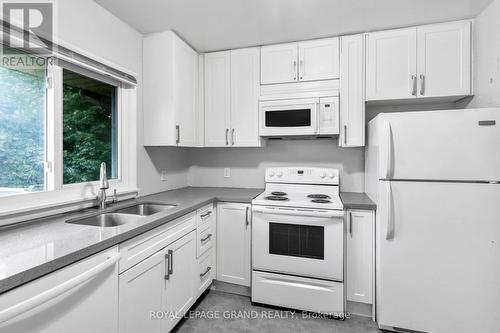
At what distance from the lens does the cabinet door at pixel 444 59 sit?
6.85ft

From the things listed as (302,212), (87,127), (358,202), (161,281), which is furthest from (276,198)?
(87,127)

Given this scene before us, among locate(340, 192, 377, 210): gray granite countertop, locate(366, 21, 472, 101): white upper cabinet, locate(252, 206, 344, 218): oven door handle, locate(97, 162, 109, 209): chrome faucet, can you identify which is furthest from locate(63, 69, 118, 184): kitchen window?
locate(366, 21, 472, 101): white upper cabinet

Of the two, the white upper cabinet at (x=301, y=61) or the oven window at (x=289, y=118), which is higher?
the white upper cabinet at (x=301, y=61)

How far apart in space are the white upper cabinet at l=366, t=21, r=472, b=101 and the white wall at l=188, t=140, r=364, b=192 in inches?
26.5

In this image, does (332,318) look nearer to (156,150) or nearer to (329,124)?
(329,124)

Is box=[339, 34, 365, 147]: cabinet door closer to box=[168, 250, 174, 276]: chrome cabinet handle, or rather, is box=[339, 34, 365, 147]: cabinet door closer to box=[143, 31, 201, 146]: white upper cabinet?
box=[143, 31, 201, 146]: white upper cabinet

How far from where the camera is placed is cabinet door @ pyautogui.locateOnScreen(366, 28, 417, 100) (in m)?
2.19

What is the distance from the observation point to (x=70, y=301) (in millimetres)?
1011

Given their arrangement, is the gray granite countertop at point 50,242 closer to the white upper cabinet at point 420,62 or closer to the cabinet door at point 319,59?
the cabinet door at point 319,59

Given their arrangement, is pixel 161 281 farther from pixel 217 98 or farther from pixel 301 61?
pixel 301 61

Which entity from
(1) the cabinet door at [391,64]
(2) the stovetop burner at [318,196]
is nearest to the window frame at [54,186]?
(2) the stovetop burner at [318,196]

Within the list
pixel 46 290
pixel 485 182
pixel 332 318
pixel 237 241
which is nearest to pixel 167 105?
pixel 237 241

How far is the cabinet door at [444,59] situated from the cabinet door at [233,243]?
1922mm

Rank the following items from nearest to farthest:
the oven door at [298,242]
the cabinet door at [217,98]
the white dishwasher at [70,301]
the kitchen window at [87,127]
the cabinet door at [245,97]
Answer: the white dishwasher at [70,301] → the kitchen window at [87,127] → the oven door at [298,242] → the cabinet door at [245,97] → the cabinet door at [217,98]
